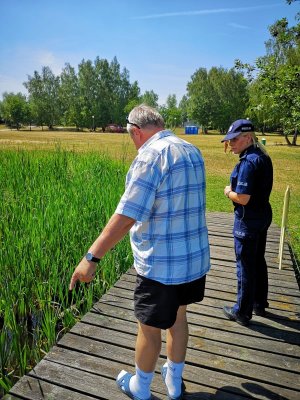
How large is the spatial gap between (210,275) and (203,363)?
1532 mm

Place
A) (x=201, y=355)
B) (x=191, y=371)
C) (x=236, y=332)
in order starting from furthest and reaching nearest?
(x=236, y=332), (x=201, y=355), (x=191, y=371)

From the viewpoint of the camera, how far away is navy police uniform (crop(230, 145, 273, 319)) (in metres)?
2.44

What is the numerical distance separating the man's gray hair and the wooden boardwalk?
1.70m

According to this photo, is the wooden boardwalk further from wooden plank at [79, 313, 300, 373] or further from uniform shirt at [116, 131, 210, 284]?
uniform shirt at [116, 131, 210, 284]

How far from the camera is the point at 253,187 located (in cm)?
244

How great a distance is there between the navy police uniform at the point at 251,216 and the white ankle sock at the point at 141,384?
1156 mm

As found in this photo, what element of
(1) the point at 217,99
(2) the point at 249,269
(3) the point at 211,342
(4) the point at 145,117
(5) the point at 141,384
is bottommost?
(3) the point at 211,342

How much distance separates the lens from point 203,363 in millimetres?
2328

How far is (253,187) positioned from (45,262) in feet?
7.69

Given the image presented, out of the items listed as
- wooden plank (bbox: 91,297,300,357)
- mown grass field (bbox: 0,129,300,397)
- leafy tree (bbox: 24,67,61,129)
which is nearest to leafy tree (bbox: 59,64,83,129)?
leafy tree (bbox: 24,67,61,129)

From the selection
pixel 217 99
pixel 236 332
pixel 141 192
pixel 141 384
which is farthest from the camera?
pixel 217 99

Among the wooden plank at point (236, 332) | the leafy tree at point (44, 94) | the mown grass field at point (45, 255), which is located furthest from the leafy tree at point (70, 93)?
the wooden plank at point (236, 332)

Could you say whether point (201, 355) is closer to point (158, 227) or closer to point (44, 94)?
point (158, 227)

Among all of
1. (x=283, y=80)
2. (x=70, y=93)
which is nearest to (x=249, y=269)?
(x=283, y=80)
